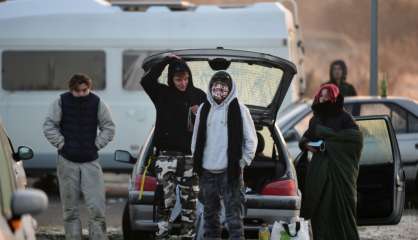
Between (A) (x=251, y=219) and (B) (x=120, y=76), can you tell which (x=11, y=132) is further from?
(A) (x=251, y=219)

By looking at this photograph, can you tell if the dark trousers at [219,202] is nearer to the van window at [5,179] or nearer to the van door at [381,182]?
the van door at [381,182]

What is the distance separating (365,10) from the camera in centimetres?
5284

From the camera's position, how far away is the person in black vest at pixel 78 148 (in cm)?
1141

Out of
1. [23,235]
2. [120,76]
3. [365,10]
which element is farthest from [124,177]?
[365,10]

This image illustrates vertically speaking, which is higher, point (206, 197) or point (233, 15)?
point (233, 15)

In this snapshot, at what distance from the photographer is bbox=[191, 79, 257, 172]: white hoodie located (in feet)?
34.1

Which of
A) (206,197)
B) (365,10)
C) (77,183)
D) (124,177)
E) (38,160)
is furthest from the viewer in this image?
(365,10)

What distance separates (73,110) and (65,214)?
3.13 ft

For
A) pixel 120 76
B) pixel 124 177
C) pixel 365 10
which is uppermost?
pixel 365 10

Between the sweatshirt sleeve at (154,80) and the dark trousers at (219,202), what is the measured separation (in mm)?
1051

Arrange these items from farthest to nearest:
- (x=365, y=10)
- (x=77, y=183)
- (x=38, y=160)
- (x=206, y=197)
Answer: (x=365, y=10) → (x=38, y=160) → (x=77, y=183) → (x=206, y=197)

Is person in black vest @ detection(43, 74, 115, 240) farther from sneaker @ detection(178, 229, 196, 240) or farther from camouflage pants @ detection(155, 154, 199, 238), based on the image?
sneaker @ detection(178, 229, 196, 240)

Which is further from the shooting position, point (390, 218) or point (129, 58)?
point (129, 58)

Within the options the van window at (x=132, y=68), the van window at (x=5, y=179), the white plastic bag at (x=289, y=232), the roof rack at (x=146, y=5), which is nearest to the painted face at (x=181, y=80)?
the white plastic bag at (x=289, y=232)
